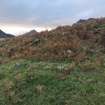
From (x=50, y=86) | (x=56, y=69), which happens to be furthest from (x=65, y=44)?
(x=50, y=86)

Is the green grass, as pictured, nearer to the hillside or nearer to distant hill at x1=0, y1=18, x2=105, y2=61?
the hillside

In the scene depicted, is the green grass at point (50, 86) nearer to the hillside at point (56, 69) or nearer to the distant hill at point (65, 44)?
the hillside at point (56, 69)

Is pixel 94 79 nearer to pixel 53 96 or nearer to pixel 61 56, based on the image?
pixel 53 96

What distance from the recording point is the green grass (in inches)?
501

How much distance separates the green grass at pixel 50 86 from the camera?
1273 centimetres

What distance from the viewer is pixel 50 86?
45.2ft

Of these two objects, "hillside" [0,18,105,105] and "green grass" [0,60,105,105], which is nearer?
"green grass" [0,60,105,105]

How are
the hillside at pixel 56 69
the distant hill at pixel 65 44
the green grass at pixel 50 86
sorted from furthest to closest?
the distant hill at pixel 65 44 < the hillside at pixel 56 69 < the green grass at pixel 50 86

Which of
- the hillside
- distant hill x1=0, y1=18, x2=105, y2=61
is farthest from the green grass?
distant hill x1=0, y1=18, x2=105, y2=61

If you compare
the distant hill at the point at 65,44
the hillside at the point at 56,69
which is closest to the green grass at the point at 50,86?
the hillside at the point at 56,69

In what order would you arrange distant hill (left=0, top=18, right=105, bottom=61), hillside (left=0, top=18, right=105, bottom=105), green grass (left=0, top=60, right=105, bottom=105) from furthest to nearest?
distant hill (left=0, top=18, right=105, bottom=61), hillside (left=0, top=18, right=105, bottom=105), green grass (left=0, top=60, right=105, bottom=105)

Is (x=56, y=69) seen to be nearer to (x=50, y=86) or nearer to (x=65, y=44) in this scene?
(x=50, y=86)

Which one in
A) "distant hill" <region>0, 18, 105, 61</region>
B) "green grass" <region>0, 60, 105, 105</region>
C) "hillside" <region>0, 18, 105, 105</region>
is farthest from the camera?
"distant hill" <region>0, 18, 105, 61</region>

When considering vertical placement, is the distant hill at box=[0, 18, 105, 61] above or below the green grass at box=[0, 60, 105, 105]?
above
